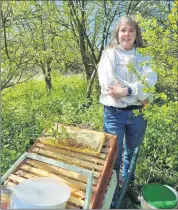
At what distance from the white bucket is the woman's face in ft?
3.44

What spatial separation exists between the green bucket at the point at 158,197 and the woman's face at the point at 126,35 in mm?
975

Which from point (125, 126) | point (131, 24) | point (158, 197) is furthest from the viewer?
point (125, 126)

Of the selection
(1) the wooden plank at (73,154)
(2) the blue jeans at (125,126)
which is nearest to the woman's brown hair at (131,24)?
(2) the blue jeans at (125,126)

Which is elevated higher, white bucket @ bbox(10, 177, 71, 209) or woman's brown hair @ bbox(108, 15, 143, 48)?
woman's brown hair @ bbox(108, 15, 143, 48)

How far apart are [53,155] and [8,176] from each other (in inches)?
12.4

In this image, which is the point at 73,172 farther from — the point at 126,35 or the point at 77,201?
the point at 126,35

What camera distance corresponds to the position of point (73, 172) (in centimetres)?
176

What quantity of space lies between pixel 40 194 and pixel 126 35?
1199 mm

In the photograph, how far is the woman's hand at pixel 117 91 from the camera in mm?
1917

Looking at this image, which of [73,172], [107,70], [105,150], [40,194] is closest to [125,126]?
[105,150]

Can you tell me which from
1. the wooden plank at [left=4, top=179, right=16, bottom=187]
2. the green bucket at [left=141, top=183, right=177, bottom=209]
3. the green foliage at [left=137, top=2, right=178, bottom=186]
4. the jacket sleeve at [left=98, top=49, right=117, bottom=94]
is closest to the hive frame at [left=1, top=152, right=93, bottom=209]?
the wooden plank at [left=4, top=179, right=16, bottom=187]

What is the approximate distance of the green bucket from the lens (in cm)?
161

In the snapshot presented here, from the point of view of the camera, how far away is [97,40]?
393cm

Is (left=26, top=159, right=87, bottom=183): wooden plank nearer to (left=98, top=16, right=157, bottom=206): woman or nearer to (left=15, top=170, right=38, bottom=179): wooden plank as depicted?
(left=15, top=170, right=38, bottom=179): wooden plank
